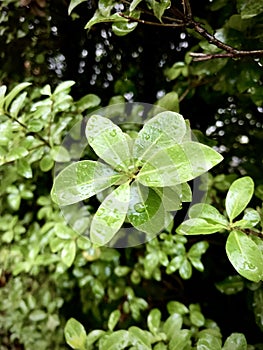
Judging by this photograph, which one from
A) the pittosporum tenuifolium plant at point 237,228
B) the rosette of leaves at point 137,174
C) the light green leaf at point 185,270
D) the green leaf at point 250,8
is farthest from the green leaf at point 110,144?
the light green leaf at point 185,270

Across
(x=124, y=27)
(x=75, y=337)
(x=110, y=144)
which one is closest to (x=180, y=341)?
(x=75, y=337)

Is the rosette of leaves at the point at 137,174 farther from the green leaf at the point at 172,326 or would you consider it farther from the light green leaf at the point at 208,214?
the green leaf at the point at 172,326

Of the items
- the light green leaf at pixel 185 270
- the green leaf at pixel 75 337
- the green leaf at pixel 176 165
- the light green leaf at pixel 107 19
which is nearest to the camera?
the green leaf at pixel 176 165

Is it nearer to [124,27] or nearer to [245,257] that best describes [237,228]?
[245,257]

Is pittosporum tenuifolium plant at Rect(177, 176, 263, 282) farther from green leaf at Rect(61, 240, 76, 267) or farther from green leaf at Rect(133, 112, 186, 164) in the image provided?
green leaf at Rect(61, 240, 76, 267)

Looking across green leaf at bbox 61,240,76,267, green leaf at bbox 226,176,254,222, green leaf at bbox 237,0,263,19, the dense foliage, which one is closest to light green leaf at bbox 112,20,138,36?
the dense foliage
